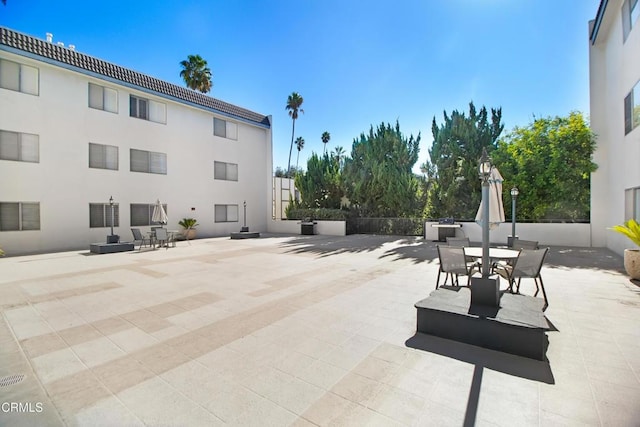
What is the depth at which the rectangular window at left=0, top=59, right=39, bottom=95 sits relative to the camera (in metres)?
11.4

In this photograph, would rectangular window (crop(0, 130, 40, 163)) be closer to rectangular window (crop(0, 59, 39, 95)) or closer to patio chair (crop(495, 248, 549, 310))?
rectangular window (crop(0, 59, 39, 95))

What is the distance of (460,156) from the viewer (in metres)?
16.9

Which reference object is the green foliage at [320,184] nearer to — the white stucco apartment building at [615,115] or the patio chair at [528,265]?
the white stucco apartment building at [615,115]

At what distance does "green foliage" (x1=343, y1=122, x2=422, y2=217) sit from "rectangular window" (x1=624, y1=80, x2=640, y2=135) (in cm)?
999

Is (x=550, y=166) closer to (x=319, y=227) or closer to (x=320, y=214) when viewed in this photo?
(x=319, y=227)

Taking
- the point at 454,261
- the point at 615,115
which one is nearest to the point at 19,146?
the point at 454,261

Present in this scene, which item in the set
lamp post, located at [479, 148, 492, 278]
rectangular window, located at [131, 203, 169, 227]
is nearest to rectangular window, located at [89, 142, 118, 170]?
rectangular window, located at [131, 203, 169, 227]

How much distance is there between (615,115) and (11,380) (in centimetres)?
1556

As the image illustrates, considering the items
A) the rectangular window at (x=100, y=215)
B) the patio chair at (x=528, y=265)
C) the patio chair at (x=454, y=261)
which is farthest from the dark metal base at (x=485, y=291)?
the rectangular window at (x=100, y=215)

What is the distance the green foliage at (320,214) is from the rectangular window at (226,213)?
407cm

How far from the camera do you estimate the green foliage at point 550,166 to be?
11.1 meters

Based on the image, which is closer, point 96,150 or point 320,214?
point 96,150

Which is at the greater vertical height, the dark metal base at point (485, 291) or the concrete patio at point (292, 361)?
the dark metal base at point (485, 291)

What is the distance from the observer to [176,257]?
402 inches
